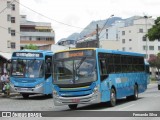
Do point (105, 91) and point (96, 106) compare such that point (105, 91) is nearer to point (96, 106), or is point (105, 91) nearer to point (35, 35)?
point (96, 106)

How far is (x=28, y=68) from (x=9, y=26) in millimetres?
53743

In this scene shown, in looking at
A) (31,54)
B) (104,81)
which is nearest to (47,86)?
(31,54)

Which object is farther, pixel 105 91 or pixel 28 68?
pixel 28 68

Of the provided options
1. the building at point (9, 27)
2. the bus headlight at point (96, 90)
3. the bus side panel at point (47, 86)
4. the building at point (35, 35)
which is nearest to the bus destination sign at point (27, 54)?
the bus side panel at point (47, 86)

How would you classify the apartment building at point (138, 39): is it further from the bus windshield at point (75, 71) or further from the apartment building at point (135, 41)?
the bus windshield at point (75, 71)

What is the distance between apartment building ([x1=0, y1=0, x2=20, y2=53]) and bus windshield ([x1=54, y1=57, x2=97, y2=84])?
190 feet

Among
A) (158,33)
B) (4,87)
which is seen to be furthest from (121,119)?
(158,33)

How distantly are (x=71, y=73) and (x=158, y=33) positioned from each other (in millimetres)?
36819

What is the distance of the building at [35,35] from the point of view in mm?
129250

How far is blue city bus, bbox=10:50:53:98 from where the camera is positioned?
29.9 m

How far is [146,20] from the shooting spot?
128 metres

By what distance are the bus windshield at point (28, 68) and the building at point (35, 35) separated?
9828 centimetres

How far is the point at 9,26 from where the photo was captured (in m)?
82.8

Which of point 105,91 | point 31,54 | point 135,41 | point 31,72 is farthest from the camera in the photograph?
point 135,41
